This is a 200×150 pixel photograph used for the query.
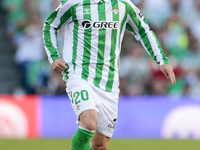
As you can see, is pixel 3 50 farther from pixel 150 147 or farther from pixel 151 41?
pixel 151 41

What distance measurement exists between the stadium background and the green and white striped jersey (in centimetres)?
494

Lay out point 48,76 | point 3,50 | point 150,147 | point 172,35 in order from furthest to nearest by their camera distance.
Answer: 1. point 3,50
2. point 172,35
3. point 48,76
4. point 150,147

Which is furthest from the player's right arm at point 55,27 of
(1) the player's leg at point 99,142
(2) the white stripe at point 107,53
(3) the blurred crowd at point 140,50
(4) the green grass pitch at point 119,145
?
(3) the blurred crowd at point 140,50

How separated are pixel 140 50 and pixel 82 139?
669 cm

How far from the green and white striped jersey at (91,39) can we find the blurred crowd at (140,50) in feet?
18.1

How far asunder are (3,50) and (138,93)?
166 inches

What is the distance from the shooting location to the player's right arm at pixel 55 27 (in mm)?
4684

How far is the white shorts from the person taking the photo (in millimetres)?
4398

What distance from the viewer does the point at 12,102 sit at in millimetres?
9578

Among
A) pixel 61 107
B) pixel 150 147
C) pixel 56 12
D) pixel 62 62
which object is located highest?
pixel 56 12

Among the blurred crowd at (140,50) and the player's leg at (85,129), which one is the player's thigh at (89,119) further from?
the blurred crowd at (140,50)

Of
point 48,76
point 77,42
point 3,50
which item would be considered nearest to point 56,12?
point 77,42

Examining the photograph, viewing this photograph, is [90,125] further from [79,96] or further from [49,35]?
[49,35]

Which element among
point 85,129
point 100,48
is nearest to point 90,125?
point 85,129
